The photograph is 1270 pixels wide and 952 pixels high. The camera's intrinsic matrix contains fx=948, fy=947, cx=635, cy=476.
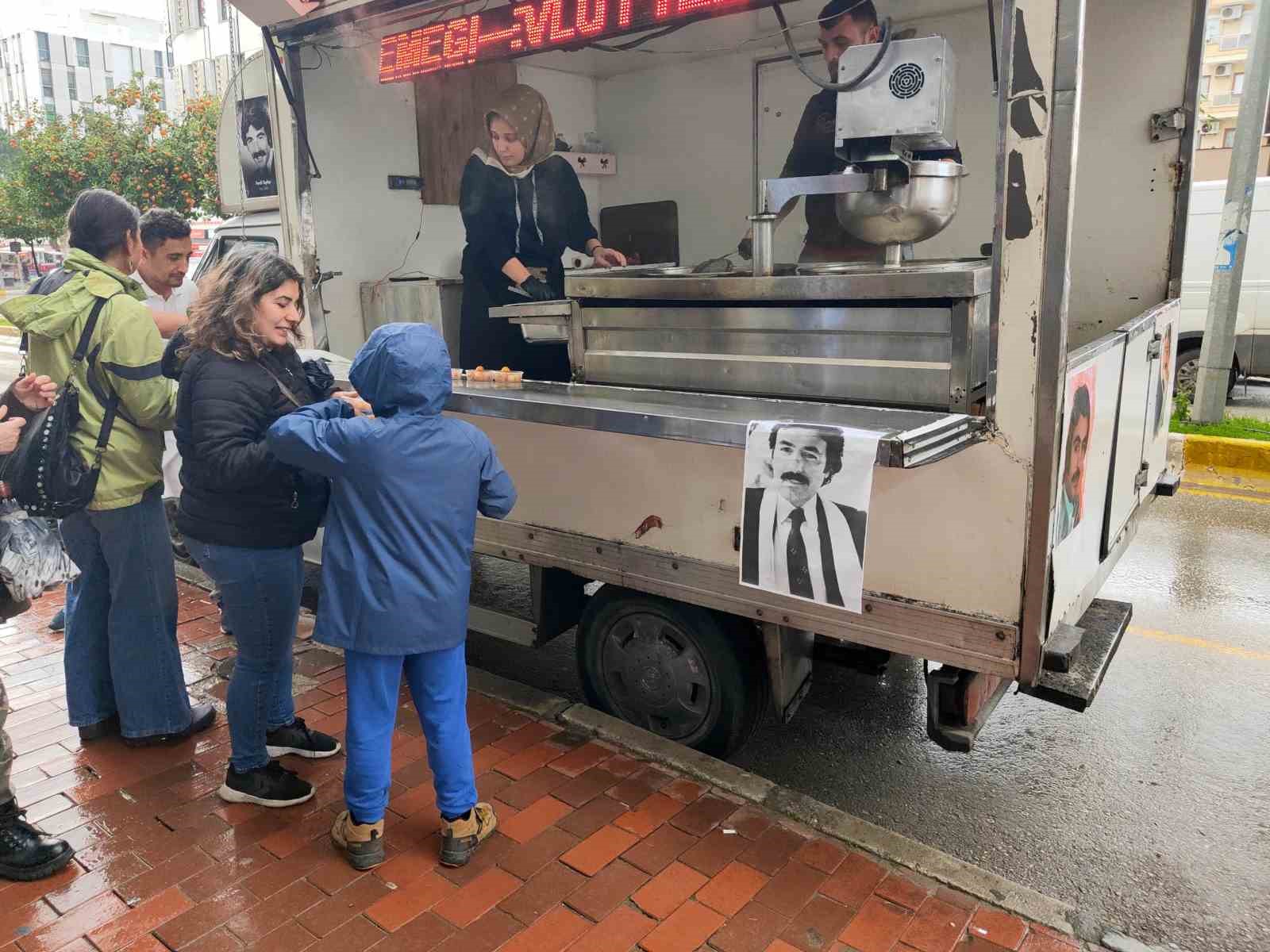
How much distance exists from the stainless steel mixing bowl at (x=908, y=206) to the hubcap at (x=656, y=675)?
5.07ft

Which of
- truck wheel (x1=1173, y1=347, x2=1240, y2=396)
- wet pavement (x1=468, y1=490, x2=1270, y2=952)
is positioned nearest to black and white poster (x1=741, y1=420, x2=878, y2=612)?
wet pavement (x1=468, y1=490, x2=1270, y2=952)

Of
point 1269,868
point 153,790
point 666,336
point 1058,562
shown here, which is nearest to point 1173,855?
point 1269,868

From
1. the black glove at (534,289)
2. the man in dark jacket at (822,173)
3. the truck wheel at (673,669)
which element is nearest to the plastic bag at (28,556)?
the truck wheel at (673,669)

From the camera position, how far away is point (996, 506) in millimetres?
2562

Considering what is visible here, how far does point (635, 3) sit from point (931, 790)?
3.07 meters

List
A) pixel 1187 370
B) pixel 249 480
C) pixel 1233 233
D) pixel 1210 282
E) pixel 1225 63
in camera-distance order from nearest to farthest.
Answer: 1. pixel 249 480
2. pixel 1233 233
3. pixel 1210 282
4. pixel 1187 370
5. pixel 1225 63

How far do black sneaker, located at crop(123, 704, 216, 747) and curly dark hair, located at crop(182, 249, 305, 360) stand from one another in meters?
1.54

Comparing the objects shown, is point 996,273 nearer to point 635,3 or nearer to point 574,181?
point 635,3

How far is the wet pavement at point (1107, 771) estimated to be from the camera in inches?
115

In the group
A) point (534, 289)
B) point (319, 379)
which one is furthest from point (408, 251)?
point (319, 379)

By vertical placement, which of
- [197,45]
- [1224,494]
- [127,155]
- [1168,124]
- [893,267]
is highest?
[197,45]

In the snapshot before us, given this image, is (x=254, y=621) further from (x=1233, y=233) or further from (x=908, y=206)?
(x=1233, y=233)

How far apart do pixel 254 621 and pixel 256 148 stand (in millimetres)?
2934

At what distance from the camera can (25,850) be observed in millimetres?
2746
